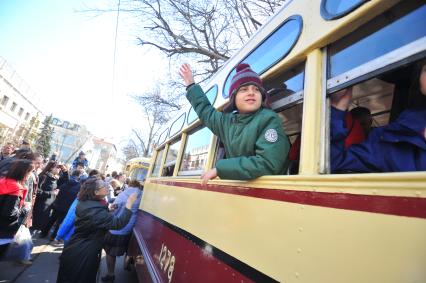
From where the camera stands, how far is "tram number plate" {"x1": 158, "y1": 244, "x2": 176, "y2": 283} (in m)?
2.23

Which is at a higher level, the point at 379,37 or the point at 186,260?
the point at 379,37

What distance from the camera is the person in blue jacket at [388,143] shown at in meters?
0.98

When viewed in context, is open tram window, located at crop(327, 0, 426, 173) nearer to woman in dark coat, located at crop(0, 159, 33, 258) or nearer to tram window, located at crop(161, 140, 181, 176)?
tram window, located at crop(161, 140, 181, 176)

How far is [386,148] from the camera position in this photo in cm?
108

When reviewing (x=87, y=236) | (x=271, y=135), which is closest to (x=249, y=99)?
(x=271, y=135)

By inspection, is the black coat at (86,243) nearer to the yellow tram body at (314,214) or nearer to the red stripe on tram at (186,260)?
the red stripe on tram at (186,260)

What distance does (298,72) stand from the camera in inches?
58.7

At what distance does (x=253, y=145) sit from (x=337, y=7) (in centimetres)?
76

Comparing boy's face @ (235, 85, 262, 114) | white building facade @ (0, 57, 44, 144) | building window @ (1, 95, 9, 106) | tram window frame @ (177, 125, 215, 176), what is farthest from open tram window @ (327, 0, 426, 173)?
building window @ (1, 95, 9, 106)

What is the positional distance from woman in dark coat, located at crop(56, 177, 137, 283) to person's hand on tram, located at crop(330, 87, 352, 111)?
2.51m

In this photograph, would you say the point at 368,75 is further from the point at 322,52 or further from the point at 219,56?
the point at 219,56

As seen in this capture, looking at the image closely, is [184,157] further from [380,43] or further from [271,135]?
[380,43]

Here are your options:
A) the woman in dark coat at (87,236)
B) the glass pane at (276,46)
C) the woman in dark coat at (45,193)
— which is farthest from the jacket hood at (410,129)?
the woman in dark coat at (45,193)

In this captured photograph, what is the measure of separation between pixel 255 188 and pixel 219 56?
34.5ft
